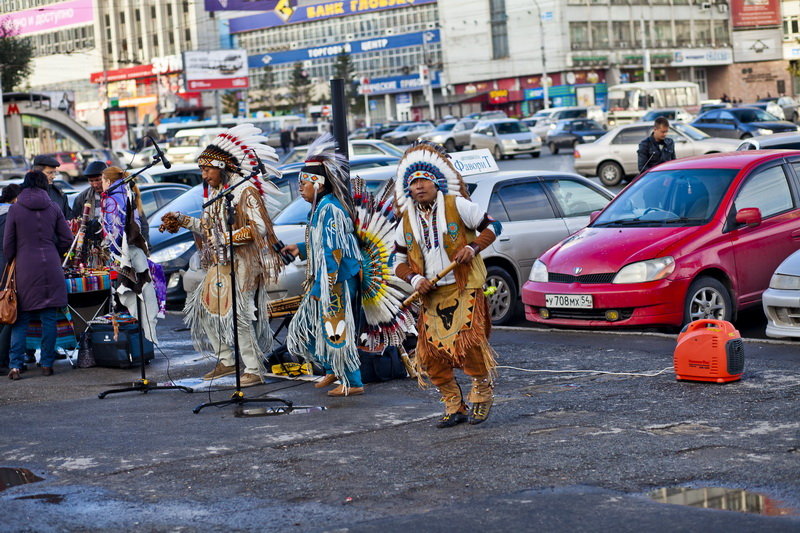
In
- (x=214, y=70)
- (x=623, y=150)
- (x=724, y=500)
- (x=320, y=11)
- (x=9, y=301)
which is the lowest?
(x=724, y=500)

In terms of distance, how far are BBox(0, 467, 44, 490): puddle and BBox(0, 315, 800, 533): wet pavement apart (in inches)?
1.5

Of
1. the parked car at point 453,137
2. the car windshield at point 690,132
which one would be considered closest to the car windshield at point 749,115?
the car windshield at point 690,132

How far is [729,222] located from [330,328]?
410 centimetres

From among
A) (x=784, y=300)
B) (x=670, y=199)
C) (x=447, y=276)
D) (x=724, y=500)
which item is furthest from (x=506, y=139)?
(x=724, y=500)

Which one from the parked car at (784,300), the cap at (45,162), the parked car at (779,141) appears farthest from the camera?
the parked car at (779,141)

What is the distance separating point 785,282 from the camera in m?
9.91

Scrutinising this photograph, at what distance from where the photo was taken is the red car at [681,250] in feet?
34.7

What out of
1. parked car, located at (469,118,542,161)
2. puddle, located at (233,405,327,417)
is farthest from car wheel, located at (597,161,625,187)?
puddle, located at (233,405,327,417)

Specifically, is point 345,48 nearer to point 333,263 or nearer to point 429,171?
point 333,263

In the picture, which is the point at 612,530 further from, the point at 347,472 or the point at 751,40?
the point at 751,40

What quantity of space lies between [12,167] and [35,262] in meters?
40.0

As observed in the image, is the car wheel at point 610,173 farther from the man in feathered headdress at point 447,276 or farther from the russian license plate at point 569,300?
the man in feathered headdress at point 447,276

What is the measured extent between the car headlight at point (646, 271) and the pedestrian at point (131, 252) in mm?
4192

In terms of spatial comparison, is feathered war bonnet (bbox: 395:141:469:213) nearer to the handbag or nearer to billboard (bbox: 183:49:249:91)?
the handbag
